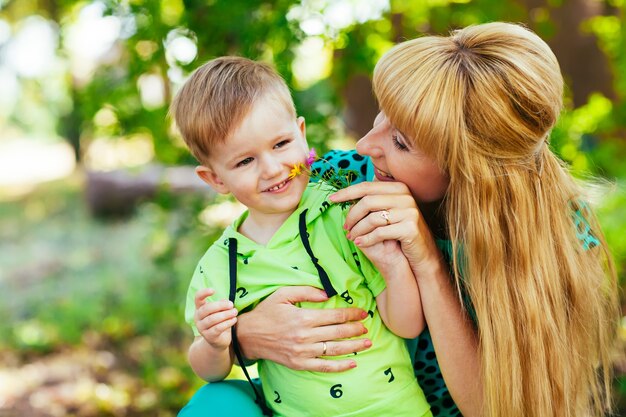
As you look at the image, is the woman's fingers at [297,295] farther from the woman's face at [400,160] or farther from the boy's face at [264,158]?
the woman's face at [400,160]

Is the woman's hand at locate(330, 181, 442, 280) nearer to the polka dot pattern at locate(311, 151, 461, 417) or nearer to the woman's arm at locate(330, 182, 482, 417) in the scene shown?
the woman's arm at locate(330, 182, 482, 417)

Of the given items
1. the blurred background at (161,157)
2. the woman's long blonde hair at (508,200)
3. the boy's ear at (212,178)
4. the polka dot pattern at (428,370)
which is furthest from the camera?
→ the blurred background at (161,157)

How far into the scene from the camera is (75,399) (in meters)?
4.48

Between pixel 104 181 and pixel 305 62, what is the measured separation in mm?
6277

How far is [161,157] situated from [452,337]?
7.20 feet

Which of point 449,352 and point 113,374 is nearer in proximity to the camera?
point 449,352

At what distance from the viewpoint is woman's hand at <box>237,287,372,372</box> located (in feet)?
6.47

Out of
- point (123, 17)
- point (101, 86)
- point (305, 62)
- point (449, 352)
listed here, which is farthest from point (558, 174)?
point (101, 86)

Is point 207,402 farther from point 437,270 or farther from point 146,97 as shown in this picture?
point 146,97

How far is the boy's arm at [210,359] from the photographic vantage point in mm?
2088

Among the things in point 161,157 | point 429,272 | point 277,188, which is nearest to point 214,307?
point 277,188

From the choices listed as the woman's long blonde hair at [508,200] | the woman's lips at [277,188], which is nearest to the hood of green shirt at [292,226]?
the woman's lips at [277,188]

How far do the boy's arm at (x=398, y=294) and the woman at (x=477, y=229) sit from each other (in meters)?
0.04

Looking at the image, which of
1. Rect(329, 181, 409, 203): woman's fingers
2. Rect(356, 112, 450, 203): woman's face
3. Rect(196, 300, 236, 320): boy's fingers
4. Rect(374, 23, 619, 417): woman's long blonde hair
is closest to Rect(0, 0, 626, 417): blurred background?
Rect(374, 23, 619, 417): woman's long blonde hair
